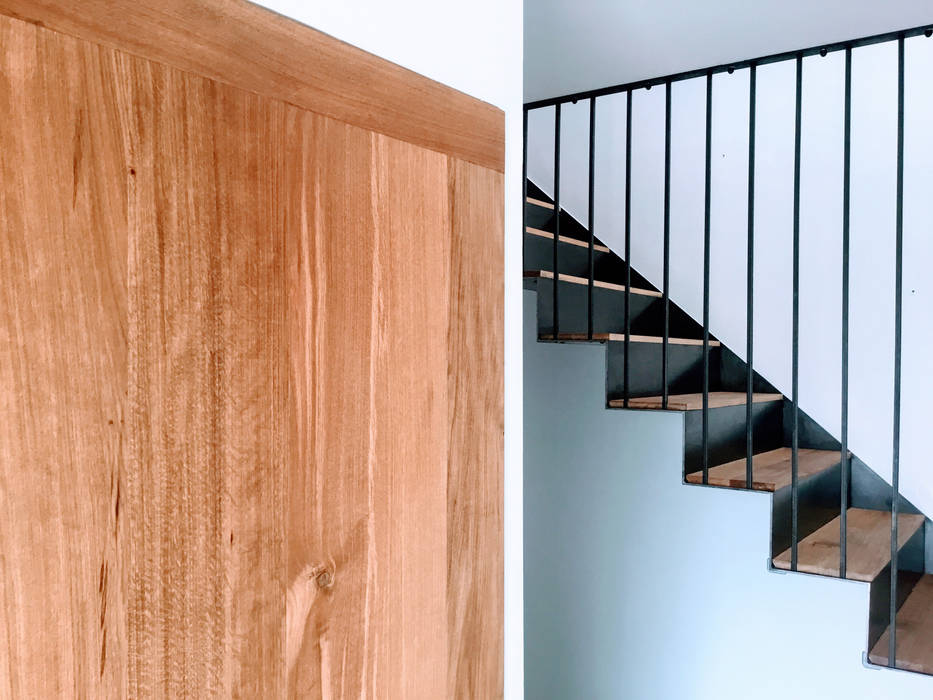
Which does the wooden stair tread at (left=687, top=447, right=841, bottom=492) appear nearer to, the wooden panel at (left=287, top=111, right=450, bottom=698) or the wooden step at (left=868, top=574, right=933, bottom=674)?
the wooden step at (left=868, top=574, right=933, bottom=674)

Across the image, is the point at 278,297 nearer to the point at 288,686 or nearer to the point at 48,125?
the point at 48,125

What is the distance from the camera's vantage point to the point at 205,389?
552 millimetres

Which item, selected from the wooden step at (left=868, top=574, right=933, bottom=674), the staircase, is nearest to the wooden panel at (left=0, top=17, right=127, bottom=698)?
the staircase

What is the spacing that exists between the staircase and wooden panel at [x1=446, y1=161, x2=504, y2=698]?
1317 millimetres

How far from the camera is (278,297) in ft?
1.99

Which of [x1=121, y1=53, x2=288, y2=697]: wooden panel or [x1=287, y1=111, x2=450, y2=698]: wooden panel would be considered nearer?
[x1=121, y1=53, x2=288, y2=697]: wooden panel

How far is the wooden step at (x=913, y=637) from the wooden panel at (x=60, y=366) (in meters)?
1.97

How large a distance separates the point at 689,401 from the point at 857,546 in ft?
2.12

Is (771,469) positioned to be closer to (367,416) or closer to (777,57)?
(777,57)

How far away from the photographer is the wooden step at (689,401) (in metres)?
2.14

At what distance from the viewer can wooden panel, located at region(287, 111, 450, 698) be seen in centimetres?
63

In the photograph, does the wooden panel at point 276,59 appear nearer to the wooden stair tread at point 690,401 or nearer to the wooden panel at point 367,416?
the wooden panel at point 367,416

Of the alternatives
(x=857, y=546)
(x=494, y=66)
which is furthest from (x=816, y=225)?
(x=494, y=66)

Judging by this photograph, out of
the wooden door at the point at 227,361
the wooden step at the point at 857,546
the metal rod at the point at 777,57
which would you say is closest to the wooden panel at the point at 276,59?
the wooden door at the point at 227,361
